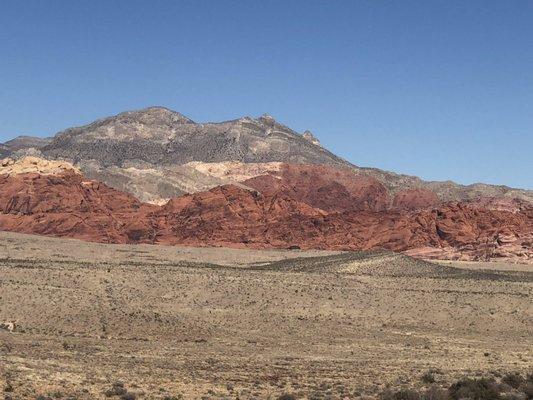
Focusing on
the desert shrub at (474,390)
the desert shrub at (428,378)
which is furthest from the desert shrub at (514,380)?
the desert shrub at (428,378)

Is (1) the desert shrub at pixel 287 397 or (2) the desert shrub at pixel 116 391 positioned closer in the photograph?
(2) the desert shrub at pixel 116 391

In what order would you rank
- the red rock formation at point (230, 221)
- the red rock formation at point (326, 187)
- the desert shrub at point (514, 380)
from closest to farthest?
1. the desert shrub at point (514, 380)
2. the red rock formation at point (230, 221)
3. the red rock formation at point (326, 187)

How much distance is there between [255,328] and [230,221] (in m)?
63.0

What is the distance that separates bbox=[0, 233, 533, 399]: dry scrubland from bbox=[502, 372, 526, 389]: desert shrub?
181 centimetres

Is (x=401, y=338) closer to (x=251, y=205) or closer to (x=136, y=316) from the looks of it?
(x=136, y=316)

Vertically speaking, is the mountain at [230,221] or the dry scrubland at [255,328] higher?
the mountain at [230,221]

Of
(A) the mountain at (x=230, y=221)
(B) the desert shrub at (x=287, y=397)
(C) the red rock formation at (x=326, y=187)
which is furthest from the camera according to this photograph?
(C) the red rock formation at (x=326, y=187)

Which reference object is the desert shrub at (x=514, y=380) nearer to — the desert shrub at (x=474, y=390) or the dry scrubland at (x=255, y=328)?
the desert shrub at (x=474, y=390)

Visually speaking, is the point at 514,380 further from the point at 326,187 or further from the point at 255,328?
the point at 326,187

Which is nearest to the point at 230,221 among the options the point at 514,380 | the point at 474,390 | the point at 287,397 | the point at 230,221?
the point at 230,221

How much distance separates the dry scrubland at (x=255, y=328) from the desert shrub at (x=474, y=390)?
1.38 meters

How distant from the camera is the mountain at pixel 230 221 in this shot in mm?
101500

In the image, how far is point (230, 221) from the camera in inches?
4225

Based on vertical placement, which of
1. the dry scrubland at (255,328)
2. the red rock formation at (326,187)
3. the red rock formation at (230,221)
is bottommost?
the dry scrubland at (255,328)
